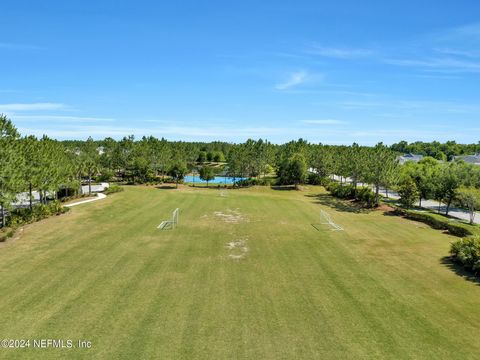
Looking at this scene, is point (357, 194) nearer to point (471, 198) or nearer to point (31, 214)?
point (471, 198)

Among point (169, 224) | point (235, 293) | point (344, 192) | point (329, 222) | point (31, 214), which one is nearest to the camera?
point (235, 293)

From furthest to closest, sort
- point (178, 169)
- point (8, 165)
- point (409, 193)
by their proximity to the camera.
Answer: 1. point (178, 169)
2. point (409, 193)
3. point (8, 165)

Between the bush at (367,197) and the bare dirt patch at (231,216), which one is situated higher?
the bush at (367,197)

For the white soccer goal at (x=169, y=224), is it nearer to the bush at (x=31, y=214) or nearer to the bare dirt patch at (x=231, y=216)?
the bare dirt patch at (x=231, y=216)

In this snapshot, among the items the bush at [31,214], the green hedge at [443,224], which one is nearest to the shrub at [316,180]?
the green hedge at [443,224]

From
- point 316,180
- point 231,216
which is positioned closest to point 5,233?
point 231,216

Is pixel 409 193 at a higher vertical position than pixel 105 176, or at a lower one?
higher

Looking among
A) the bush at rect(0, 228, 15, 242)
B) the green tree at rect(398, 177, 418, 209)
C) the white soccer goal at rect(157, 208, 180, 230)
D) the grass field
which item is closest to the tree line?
the green tree at rect(398, 177, 418, 209)
